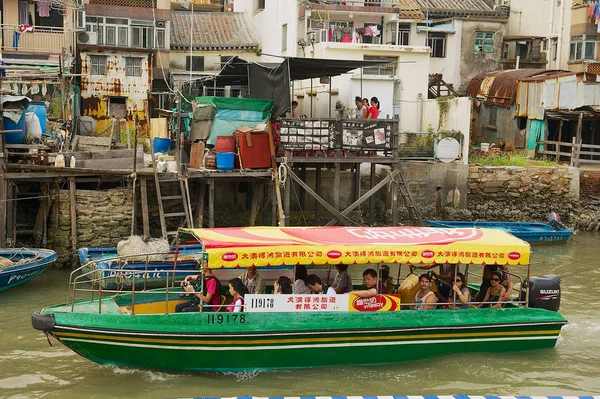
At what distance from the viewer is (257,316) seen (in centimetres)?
1284

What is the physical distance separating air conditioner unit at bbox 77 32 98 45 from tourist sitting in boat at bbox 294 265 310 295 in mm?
19306

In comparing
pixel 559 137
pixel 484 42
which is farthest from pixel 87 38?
pixel 559 137

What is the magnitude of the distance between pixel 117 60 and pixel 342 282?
19.5 meters

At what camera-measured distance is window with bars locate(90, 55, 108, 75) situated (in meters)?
30.5

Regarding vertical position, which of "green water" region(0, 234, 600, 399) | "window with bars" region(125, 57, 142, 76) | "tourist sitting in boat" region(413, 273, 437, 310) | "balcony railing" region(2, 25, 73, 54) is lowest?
"green water" region(0, 234, 600, 399)

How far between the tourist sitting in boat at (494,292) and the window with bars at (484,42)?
80.4 ft

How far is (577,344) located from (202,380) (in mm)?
6941

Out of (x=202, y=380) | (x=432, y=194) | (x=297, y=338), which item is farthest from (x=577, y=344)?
(x=432, y=194)

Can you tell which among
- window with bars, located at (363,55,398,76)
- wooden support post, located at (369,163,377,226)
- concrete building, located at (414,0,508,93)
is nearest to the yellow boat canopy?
wooden support post, located at (369,163,377,226)

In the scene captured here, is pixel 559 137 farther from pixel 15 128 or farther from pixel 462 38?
pixel 15 128

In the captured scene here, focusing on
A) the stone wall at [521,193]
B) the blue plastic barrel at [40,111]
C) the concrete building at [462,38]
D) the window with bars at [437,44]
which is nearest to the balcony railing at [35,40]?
the blue plastic barrel at [40,111]

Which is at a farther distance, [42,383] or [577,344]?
[577,344]

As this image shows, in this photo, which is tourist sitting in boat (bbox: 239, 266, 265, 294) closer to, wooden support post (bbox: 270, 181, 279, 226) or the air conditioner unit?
wooden support post (bbox: 270, 181, 279, 226)

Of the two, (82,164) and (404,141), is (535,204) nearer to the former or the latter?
(404,141)
